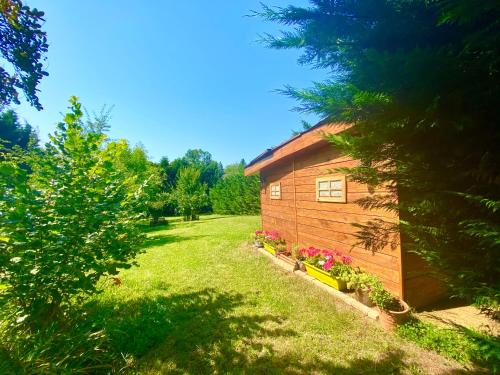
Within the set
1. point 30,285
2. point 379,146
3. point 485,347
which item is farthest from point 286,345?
point 30,285

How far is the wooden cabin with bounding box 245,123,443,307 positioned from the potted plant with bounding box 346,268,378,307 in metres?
0.22

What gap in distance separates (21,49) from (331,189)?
5121 mm

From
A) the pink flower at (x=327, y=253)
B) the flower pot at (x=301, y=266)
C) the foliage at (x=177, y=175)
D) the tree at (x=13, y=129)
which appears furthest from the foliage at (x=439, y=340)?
the tree at (x=13, y=129)

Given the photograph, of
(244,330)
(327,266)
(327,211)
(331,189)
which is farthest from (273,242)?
(244,330)

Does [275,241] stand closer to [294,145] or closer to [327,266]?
[327,266]

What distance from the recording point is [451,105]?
1.10 metres

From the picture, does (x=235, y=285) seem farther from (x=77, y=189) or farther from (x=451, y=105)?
(x=451, y=105)

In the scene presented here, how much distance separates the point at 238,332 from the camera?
10.2ft

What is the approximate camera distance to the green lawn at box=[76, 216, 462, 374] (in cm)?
250

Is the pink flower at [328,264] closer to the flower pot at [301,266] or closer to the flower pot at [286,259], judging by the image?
the flower pot at [301,266]

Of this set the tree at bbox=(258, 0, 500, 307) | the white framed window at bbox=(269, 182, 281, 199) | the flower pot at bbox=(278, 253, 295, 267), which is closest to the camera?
the tree at bbox=(258, 0, 500, 307)

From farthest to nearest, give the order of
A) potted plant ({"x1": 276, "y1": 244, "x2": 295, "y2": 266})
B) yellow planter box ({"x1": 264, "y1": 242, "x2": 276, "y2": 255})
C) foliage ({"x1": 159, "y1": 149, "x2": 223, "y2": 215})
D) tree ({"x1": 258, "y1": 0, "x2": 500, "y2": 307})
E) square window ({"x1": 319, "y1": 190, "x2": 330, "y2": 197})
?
foliage ({"x1": 159, "y1": 149, "x2": 223, "y2": 215}) < yellow planter box ({"x1": 264, "y1": 242, "x2": 276, "y2": 255}) < potted plant ({"x1": 276, "y1": 244, "x2": 295, "y2": 266}) < square window ({"x1": 319, "y1": 190, "x2": 330, "y2": 197}) < tree ({"x1": 258, "y1": 0, "x2": 500, "y2": 307})

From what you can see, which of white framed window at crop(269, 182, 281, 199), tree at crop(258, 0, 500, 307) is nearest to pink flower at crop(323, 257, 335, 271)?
tree at crop(258, 0, 500, 307)

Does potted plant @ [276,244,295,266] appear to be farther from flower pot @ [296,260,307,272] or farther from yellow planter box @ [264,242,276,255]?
flower pot @ [296,260,307,272]
